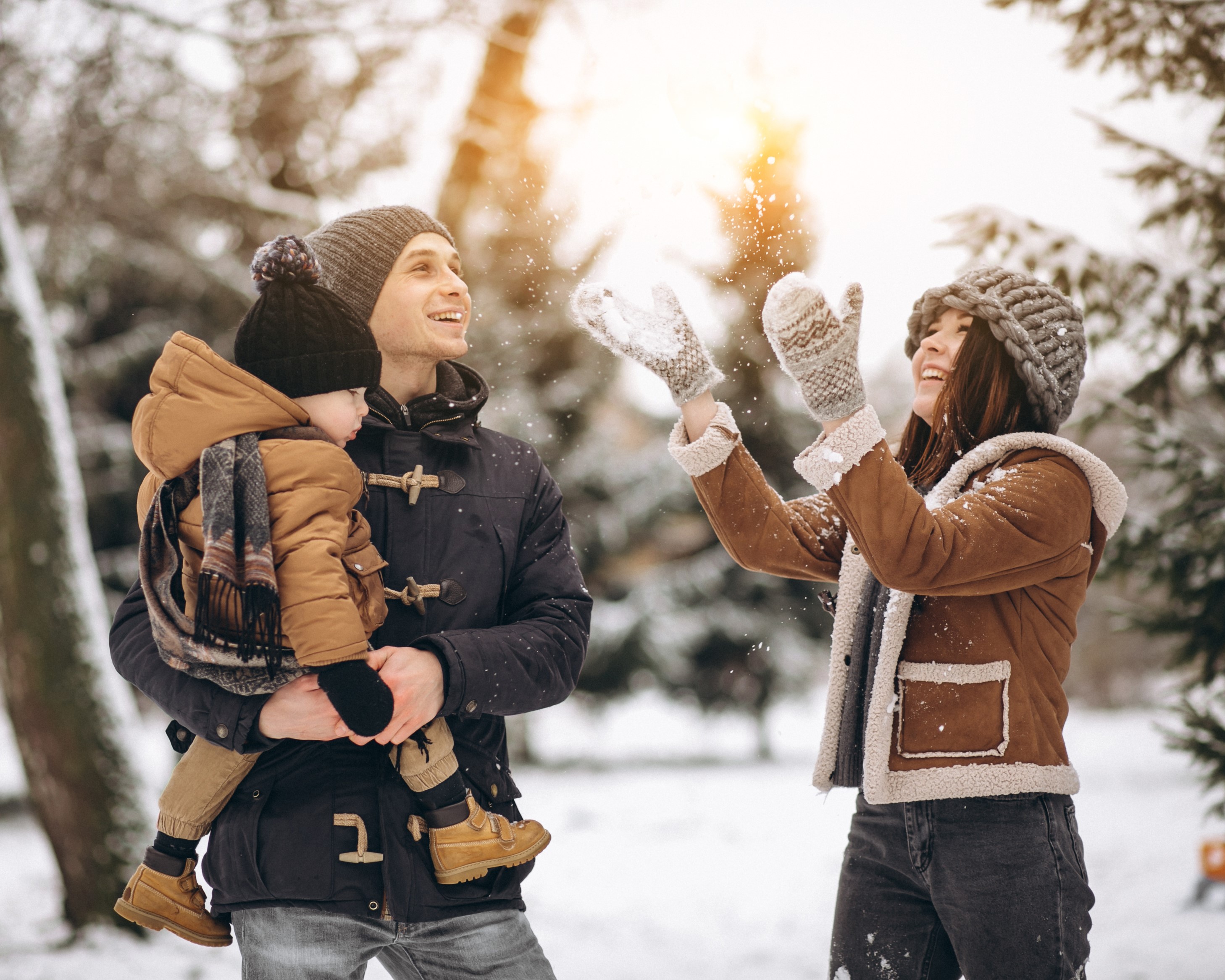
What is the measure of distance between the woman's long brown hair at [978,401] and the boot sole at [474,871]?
1.00 m

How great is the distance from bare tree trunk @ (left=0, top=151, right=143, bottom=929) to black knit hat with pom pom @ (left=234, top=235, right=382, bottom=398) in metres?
3.47

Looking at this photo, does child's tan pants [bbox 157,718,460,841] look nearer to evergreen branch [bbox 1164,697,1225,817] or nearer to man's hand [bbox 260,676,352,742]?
man's hand [bbox 260,676,352,742]

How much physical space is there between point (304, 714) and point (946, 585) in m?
0.98

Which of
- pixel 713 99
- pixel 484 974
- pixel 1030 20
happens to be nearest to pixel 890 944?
pixel 484 974

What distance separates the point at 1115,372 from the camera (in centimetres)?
430

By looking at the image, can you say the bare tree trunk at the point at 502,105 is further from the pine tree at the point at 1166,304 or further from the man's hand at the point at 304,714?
the man's hand at the point at 304,714

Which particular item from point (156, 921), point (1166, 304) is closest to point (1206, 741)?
point (1166, 304)

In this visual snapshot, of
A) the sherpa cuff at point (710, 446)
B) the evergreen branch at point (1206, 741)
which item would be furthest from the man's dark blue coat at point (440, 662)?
the evergreen branch at point (1206, 741)

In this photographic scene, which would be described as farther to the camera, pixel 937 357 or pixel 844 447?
pixel 937 357

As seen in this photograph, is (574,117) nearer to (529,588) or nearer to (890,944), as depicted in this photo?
(529,588)

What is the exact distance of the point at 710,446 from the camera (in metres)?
1.80

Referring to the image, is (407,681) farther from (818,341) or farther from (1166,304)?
(1166,304)

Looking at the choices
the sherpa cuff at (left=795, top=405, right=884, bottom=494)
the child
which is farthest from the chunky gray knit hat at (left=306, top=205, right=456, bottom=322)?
the sherpa cuff at (left=795, top=405, right=884, bottom=494)

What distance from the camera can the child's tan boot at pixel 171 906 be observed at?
5.22 feet
